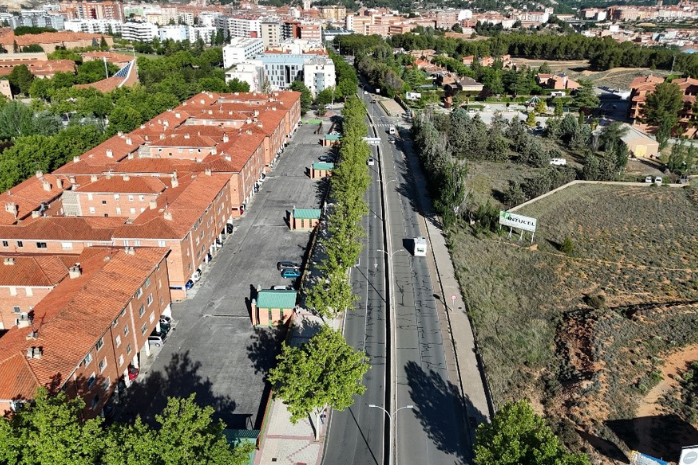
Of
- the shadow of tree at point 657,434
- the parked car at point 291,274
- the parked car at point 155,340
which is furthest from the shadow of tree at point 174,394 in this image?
the shadow of tree at point 657,434

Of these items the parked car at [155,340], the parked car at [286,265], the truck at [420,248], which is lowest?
the parked car at [155,340]

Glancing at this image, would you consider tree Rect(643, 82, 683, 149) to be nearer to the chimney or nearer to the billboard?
the billboard

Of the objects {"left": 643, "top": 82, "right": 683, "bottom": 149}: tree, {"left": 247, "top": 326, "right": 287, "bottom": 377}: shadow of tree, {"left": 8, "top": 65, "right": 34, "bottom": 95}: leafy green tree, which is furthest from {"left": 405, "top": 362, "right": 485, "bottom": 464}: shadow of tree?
{"left": 8, "top": 65, "right": 34, "bottom": 95}: leafy green tree

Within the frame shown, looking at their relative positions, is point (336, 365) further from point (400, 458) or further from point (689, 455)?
point (689, 455)

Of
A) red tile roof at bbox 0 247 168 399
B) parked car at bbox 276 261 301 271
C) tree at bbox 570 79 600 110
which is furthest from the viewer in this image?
tree at bbox 570 79 600 110

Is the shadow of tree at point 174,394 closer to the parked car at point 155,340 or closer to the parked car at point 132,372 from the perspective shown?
the parked car at point 132,372

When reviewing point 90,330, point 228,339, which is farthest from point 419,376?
point 90,330
